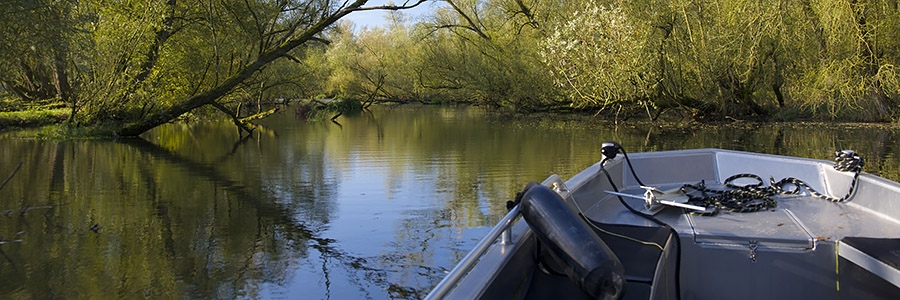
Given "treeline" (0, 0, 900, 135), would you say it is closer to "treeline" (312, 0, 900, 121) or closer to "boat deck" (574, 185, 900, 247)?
"treeline" (312, 0, 900, 121)

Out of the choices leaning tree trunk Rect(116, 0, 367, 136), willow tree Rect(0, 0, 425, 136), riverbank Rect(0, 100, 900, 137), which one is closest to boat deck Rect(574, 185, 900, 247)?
willow tree Rect(0, 0, 425, 136)

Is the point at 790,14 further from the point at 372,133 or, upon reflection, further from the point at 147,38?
the point at 147,38

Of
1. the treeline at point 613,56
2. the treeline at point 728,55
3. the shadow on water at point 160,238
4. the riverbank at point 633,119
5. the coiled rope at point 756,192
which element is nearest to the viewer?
the coiled rope at point 756,192

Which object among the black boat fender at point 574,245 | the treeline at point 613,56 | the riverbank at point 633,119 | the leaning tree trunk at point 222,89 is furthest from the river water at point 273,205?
the black boat fender at point 574,245

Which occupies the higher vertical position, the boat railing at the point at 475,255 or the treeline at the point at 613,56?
the treeline at the point at 613,56

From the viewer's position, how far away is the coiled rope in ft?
11.1

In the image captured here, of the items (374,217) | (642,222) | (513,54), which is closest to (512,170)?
(374,217)

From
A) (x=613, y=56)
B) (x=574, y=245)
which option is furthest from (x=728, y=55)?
(x=574, y=245)

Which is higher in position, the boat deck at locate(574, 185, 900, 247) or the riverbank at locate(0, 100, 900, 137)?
the riverbank at locate(0, 100, 900, 137)

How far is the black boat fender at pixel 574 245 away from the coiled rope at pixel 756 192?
1427 mm

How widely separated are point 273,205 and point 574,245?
505cm

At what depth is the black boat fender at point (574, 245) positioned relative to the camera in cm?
188

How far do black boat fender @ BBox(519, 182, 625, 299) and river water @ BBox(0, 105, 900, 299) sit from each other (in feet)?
6.49

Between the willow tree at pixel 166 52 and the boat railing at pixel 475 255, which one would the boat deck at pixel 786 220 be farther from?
the willow tree at pixel 166 52
